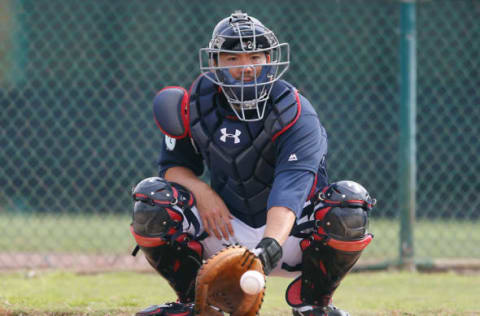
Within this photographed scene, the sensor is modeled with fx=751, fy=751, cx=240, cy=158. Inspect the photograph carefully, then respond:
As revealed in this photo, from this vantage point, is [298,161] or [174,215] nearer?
[298,161]

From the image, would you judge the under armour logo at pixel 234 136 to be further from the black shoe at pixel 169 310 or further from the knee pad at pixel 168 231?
the black shoe at pixel 169 310

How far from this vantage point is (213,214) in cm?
359

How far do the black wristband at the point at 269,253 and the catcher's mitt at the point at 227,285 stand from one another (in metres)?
0.07

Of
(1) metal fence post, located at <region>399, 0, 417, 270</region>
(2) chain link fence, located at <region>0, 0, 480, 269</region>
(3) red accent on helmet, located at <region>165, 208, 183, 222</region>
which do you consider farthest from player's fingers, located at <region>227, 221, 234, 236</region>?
(2) chain link fence, located at <region>0, 0, 480, 269</region>

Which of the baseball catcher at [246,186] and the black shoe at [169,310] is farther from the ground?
the baseball catcher at [246,186]

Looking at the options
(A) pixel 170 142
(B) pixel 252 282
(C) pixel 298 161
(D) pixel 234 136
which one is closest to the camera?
(B) pixel 252 282

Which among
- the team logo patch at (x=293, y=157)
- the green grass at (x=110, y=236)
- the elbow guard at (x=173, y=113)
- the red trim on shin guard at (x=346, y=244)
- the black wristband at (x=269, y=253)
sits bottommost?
the green grass at (x=110, y=236)

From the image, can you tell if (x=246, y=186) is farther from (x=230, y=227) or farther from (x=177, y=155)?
(x=177, y=155)

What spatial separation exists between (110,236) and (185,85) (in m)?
1.77

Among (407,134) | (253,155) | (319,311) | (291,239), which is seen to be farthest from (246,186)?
(407,134)

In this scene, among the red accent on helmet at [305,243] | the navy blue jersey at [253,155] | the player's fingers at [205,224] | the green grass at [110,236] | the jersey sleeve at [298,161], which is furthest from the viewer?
the green grass at [110,236]

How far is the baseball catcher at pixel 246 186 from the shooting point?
3.31 m

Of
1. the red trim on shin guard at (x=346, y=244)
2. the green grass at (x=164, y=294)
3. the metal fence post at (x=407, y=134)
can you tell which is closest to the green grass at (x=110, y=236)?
the metal fence post at (x=407, y=134)

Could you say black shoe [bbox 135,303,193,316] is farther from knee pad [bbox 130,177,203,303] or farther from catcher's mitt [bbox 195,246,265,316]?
catcher's mitt [bbox 195,246,265,316]
